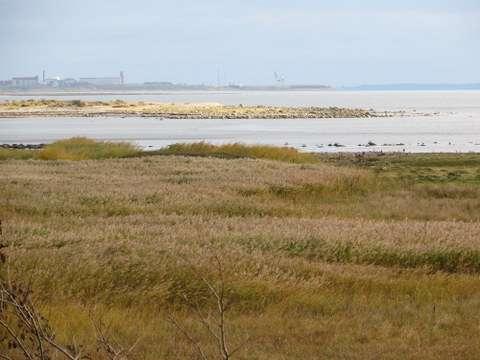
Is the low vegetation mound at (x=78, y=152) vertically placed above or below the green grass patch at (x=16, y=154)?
above

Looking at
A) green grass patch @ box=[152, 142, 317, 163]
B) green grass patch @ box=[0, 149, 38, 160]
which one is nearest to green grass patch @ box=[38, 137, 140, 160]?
green grass patch @ box=[0, 149, 38, 160]

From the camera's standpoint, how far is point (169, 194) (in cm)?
2231

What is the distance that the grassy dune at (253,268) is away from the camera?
9523mm

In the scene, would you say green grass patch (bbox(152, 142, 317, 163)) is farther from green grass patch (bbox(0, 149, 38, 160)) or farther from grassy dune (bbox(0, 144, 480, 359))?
grassy dune (bbox(0, 144, 480, 359))

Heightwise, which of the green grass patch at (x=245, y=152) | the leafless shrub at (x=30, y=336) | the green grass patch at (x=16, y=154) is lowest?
the green grass patch at (x=16, y=154)

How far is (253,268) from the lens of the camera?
12.3 metres

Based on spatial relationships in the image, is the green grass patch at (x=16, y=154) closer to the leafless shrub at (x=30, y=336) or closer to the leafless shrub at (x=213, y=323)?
the leafless shrub at (x=30, y=336)

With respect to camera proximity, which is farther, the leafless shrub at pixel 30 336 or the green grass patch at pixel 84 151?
the green grass patch at pixel 84 151

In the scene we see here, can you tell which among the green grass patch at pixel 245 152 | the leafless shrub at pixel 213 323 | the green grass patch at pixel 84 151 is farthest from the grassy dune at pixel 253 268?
the green grass patch at pixel 84 151

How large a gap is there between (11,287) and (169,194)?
608 inches

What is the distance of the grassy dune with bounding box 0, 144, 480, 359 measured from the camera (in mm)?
9523

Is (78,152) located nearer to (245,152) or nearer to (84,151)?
(84,151)

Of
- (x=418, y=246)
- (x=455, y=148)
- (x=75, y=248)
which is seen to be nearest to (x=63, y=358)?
(x=75, y=248)

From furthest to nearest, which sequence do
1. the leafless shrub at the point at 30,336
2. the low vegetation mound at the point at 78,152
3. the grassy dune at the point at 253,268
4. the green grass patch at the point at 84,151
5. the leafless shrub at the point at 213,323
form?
the low vegetation mound at the point at 78,152 < the green grass patch at the point at 84,151 < the grassy dune at the point at 253,268 < the leafless shrub at the point at 213,323 < the leafless shrub at the point at 30,336
